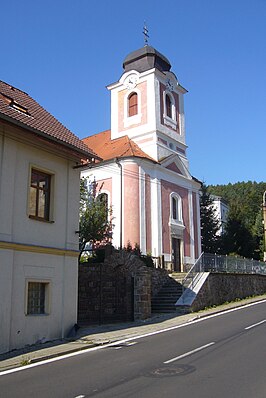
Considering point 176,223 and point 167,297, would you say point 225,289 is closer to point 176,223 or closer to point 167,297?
point 167,297

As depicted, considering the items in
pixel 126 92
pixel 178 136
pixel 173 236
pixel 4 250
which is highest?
pixel 126 92

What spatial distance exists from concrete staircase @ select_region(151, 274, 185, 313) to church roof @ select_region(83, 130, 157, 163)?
10.2 meters

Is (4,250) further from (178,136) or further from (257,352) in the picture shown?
(178,136)

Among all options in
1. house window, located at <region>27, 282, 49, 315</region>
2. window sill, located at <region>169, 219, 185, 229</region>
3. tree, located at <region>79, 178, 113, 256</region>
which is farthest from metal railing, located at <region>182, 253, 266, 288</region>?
house window, located at <region>27, 282, 49, 315</region>

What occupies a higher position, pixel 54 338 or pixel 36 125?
pixel 36 125

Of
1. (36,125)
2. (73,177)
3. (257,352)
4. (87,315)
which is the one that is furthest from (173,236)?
(257,352)

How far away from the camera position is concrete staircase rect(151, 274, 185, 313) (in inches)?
834

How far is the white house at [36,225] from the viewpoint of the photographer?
12.3m

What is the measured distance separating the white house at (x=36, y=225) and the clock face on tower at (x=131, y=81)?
20767mm

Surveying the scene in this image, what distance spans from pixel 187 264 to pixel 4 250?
21925 millimetres

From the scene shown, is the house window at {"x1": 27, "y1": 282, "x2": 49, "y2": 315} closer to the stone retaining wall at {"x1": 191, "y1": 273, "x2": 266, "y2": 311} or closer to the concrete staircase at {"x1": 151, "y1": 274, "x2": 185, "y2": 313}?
the concrete staircase at {"x1": 151, "y1": 274, "x2": 185, "y2": 313}

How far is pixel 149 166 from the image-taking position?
31641 mm

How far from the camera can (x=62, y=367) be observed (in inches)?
374

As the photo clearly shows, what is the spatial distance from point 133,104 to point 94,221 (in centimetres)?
1305
